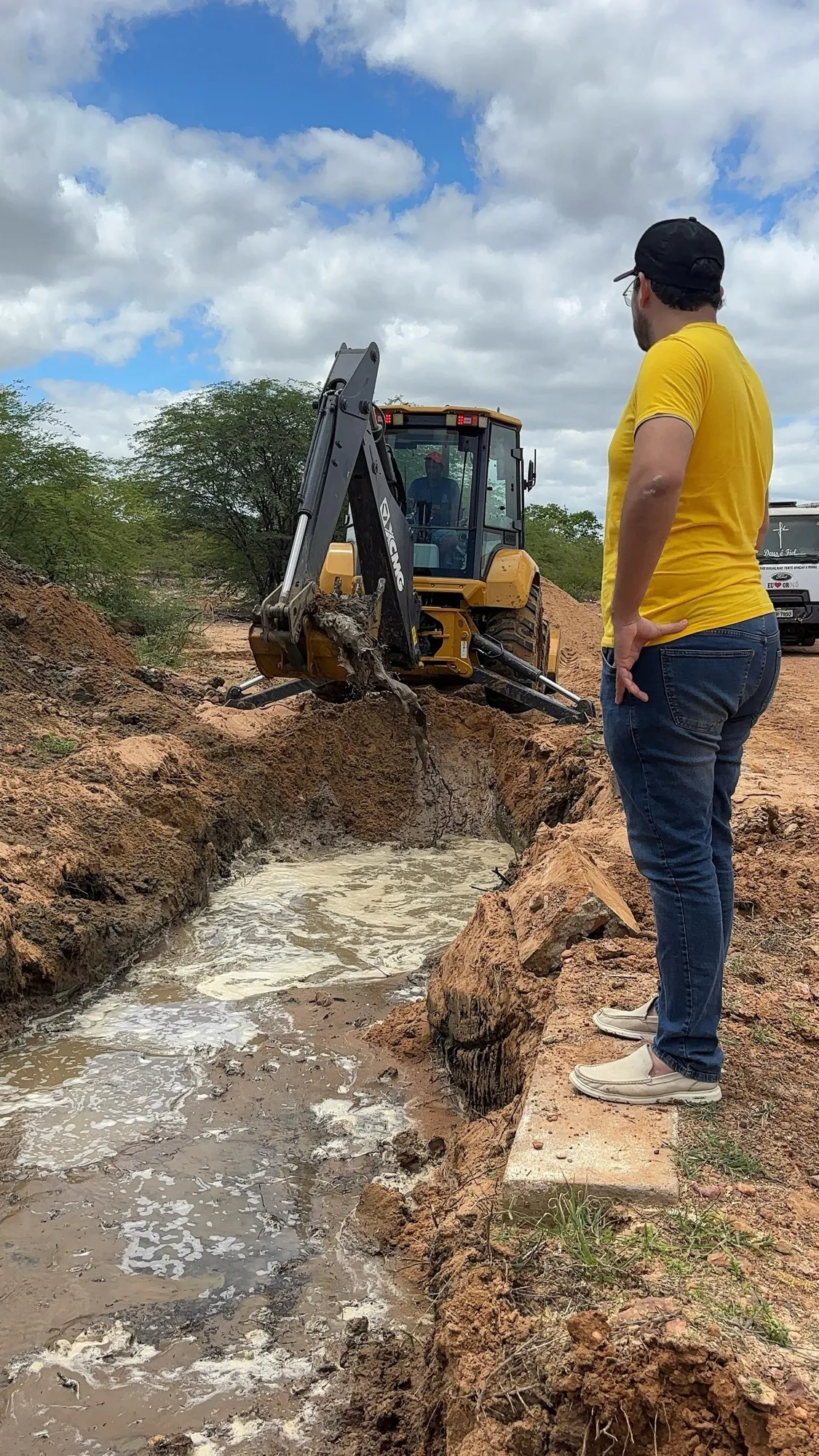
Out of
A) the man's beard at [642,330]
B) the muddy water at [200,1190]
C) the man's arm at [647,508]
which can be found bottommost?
the muddy water at [200,1190]

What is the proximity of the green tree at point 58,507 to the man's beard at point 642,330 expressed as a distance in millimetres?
11574

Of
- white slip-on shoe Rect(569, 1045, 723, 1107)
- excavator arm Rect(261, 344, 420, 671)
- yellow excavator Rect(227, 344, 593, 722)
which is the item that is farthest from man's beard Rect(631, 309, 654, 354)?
→ yellow excavator Rect(227, 344, 593, 722)

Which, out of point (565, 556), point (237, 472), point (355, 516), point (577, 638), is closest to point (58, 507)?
point (355, 516)

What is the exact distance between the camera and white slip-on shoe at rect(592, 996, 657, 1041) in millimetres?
3164

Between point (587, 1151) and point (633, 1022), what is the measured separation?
712 mm

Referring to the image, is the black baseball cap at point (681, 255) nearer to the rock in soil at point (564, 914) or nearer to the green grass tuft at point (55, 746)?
the rock in soil at point (564, 914)

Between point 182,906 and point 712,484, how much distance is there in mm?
4998

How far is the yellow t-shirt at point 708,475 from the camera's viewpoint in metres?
2.42

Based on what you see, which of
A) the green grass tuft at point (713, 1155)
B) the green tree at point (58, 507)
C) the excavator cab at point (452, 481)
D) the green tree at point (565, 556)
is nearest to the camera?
the green grass tuft at point (713, 1155)

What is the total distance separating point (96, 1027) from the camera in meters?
5.04

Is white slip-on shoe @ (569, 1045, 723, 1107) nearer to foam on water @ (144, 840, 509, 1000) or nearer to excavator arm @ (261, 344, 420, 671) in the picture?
foam on water @ (144, 840, 509, 1000)

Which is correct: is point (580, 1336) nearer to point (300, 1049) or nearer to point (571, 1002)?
point (571, 1002)

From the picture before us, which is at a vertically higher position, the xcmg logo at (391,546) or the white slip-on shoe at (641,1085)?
the xcmg logo at (391,546)

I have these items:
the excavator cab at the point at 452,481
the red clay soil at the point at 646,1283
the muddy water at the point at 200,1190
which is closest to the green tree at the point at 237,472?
the excavator cab at the point at 452,481
